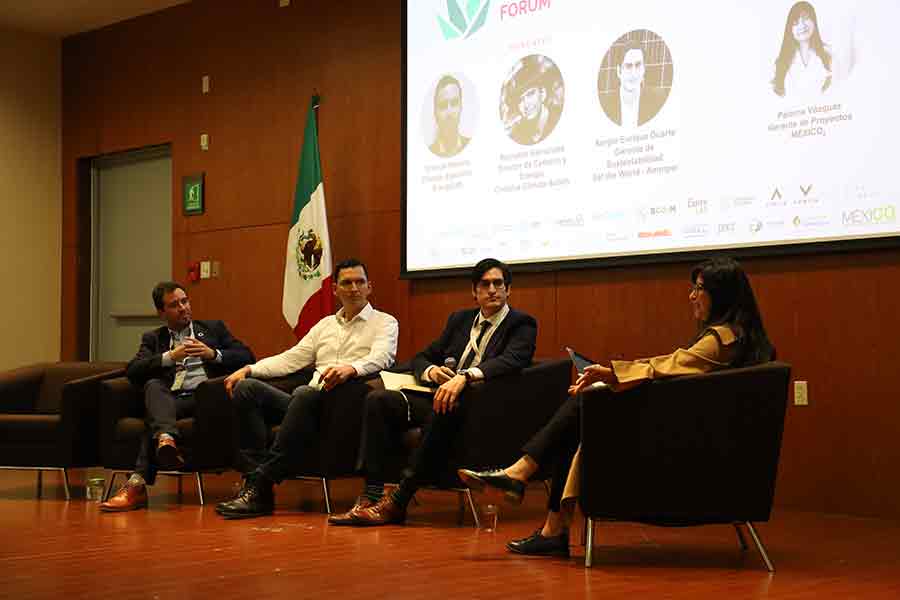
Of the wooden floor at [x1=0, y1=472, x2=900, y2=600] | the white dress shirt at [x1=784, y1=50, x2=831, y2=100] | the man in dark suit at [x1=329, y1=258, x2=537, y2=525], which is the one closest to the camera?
the wooden floor at [x1=0, y1=472, x2=900, y2=600]

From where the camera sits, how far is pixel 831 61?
483 centimetres

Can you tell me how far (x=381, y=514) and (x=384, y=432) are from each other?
303mm

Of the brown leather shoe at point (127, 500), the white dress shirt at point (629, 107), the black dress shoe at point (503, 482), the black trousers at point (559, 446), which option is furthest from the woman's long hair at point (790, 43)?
the brown leather shoe at point (127, 500)

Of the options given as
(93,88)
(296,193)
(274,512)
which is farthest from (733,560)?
(93,88)

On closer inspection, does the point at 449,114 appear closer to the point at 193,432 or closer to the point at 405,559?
the point at 193,432

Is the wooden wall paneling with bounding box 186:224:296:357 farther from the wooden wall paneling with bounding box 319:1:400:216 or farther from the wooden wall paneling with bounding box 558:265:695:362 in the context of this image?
the wooden wall paneling with bounding box 558:265:695:362

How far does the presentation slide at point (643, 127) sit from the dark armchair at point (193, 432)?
163 centimetres

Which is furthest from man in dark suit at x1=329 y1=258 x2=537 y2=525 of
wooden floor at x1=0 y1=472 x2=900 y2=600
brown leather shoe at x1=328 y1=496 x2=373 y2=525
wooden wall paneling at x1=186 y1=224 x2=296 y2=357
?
wooden wall paneling at x1=186 y1=224 x2=296 y2=357

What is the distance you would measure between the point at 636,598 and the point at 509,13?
372cm

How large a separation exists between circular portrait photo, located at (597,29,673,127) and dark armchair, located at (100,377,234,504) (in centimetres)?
216

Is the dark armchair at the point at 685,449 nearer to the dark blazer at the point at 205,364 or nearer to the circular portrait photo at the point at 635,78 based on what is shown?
the circular portrait photo at the point at 635,78

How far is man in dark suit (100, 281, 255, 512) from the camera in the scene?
5.03 meters

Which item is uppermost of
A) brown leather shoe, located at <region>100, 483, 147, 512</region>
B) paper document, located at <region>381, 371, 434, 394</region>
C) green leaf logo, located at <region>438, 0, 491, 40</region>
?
green leaf logo, located at <region>438, 0, 491, 40</region>

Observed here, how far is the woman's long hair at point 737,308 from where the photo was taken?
3514mm
